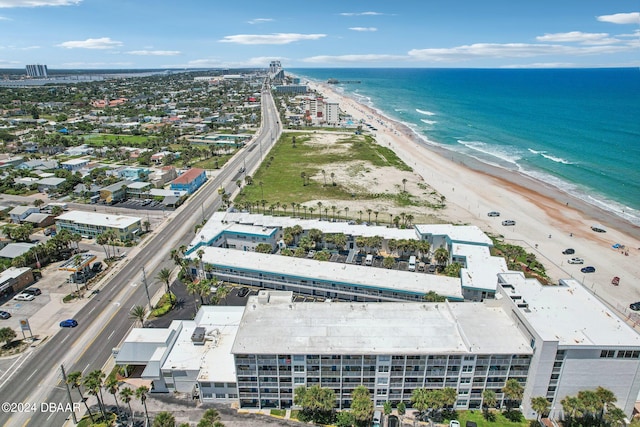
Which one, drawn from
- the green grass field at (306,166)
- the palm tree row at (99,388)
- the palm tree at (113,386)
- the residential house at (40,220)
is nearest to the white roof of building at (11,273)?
the residential house at (40,220)

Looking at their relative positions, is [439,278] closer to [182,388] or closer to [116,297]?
[182,388]

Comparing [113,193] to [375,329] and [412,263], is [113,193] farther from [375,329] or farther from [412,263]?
[375,329]

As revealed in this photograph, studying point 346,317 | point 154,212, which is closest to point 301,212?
point 154,212

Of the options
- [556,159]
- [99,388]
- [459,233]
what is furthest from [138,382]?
[556,159]

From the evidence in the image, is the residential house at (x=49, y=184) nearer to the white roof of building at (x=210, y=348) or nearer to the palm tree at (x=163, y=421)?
the white roof of building at (x=210, y=348)

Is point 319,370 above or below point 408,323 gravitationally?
below
